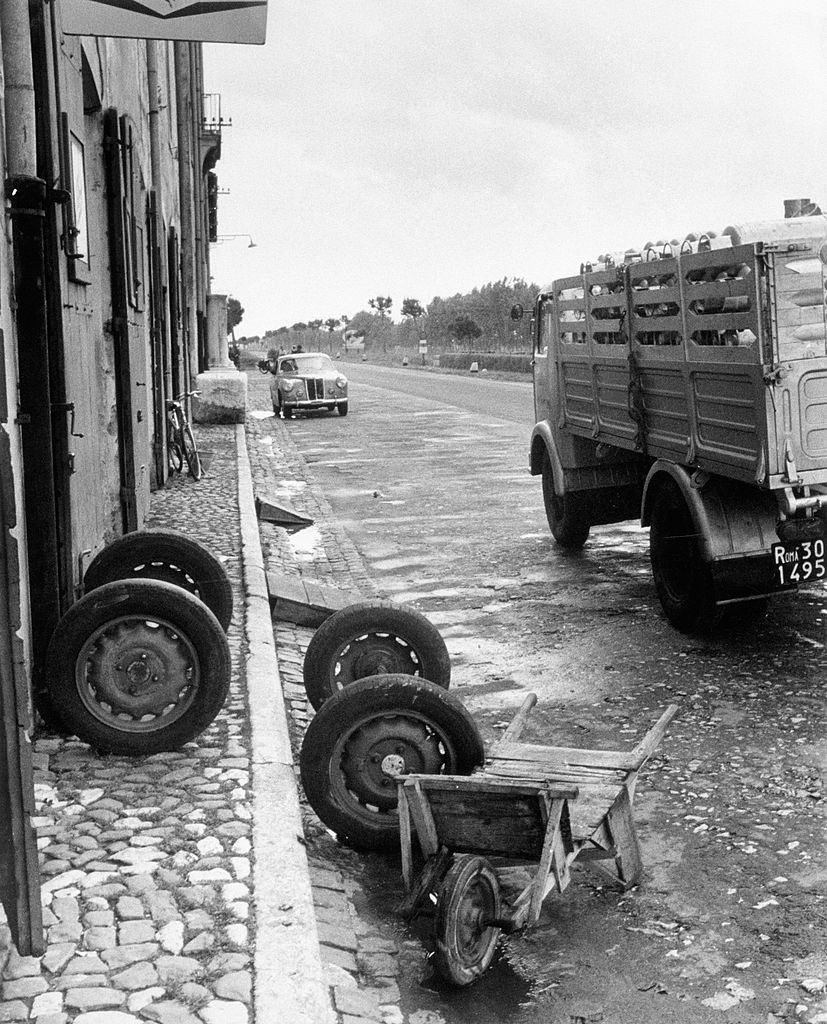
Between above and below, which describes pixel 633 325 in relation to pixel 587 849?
above

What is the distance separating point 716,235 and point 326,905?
5.28 m

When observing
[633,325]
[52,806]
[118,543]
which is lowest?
[52,806]

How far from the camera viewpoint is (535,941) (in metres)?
4.16

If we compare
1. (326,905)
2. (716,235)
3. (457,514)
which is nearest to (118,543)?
(326,905)

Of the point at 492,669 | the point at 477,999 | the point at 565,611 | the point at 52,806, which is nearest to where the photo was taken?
the point at 477,999

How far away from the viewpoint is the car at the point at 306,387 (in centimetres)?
3212

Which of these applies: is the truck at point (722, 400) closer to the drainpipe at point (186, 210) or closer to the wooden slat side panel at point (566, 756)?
the wooden slat side panel at point (566, 756)

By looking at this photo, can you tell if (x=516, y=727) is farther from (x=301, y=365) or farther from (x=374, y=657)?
(x=301, y=365)

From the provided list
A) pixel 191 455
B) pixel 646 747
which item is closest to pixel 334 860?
pixel 646 747

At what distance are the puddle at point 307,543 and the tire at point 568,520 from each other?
2.18 metres

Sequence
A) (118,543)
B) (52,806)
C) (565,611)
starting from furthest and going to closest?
(565,611)
(118,543)
(52,806)

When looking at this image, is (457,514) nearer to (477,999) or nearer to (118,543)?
(118,543)

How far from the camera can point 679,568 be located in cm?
833

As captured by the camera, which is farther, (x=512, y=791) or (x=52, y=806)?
(x=52, y=806)
